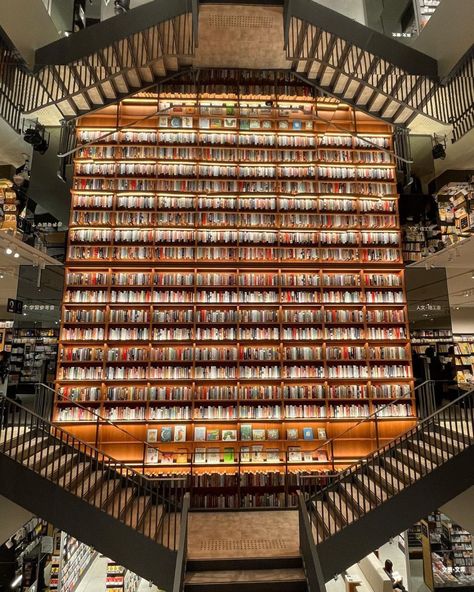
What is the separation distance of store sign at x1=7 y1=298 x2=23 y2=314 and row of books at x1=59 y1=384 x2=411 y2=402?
4.64 feet

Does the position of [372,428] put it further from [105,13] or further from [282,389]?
[105,13]

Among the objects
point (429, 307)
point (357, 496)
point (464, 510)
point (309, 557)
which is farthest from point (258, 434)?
point (429, 307)

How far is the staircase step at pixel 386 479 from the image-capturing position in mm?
4069

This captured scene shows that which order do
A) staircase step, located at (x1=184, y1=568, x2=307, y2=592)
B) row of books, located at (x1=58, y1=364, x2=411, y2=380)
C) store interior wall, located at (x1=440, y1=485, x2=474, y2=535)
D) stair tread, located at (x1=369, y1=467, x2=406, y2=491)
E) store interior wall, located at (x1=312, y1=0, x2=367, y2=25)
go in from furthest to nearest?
store interior wall, located at (x1=312, y1=0, x2=367, y2=25) → row of books, located at (x1=58, y1=364, x2=411, y2=380) → store interior wall, located at (x1=440, y1=485, x2=474, y2=535) → stair tread, located at (x1=369, y1=467, x2=406, y2=491) → staircase step, located at (x1=184, y1=568, x2=307, y2=592)

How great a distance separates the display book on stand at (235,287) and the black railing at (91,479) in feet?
2.66

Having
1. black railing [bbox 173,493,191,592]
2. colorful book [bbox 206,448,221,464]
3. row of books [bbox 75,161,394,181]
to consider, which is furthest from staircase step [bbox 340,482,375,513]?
row of books [bbox 75,161,394,181]

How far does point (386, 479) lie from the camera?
4195mm

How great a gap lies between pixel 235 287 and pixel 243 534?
3.17m

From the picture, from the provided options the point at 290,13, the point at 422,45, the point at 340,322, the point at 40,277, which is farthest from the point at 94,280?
the point at 422,45

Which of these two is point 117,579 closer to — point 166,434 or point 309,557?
point 166,434

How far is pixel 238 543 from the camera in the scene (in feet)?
13.4

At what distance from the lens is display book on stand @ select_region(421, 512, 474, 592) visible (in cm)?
606

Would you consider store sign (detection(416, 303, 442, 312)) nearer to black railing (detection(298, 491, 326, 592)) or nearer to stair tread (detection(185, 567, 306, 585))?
black railing (detection(298, 491, 326, 592))

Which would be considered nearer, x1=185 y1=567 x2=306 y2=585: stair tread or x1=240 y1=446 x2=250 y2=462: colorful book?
x1=185 y1=567 x2=306 y2=585: stair tread
